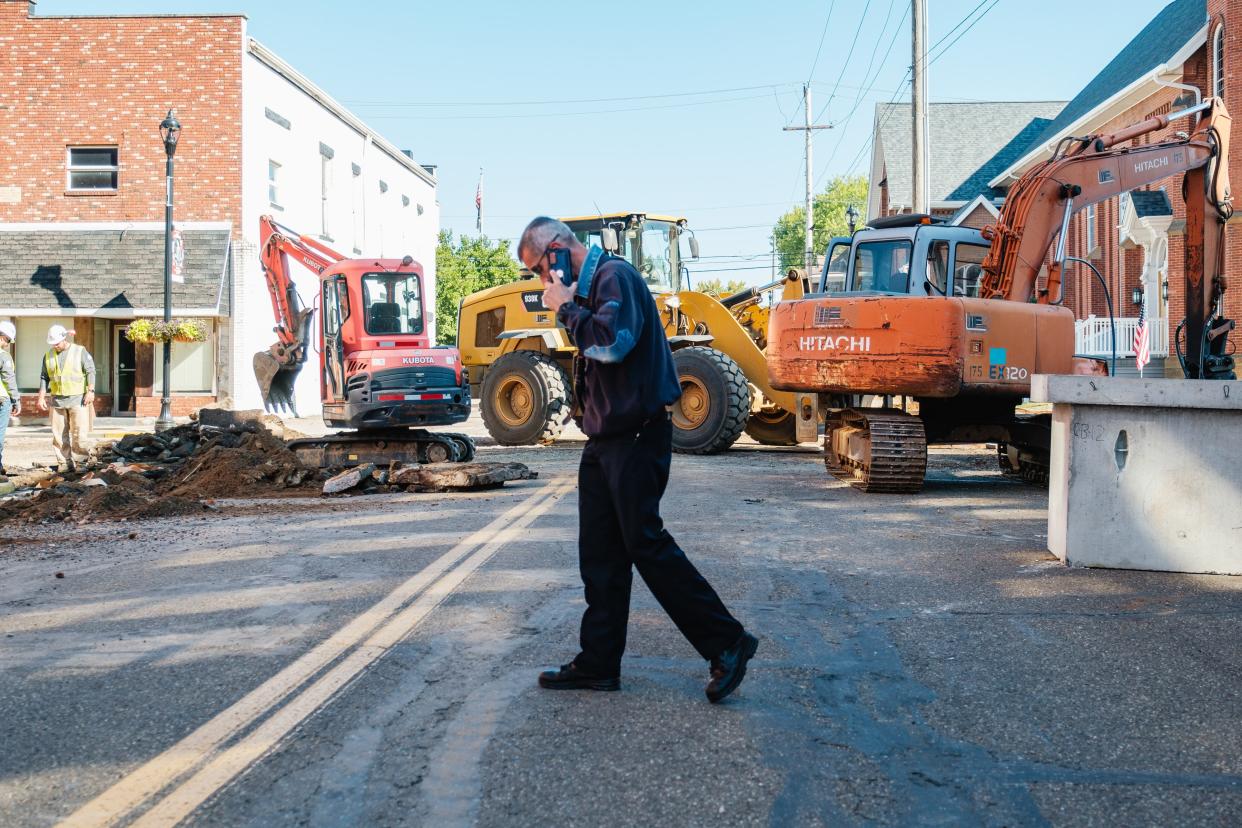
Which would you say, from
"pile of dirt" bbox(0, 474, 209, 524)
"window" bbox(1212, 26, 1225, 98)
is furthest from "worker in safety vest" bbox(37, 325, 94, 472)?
"window" bbox(1212, 26, 1225, 98)

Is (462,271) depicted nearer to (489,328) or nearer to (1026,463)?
(489,328)

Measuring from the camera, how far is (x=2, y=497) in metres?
13.3

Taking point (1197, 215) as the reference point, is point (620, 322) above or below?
below

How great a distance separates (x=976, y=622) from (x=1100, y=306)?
111 ft

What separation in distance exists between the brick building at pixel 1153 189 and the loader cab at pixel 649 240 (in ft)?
34.0

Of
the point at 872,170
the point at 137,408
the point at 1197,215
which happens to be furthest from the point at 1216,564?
the point at 872,170

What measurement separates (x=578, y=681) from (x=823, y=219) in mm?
110676

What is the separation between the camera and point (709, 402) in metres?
17.4

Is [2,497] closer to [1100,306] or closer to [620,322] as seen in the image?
[620,322]

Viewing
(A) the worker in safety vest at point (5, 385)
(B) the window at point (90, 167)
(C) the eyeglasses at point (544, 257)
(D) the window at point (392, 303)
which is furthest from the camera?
(B) the window at point (90, 167)

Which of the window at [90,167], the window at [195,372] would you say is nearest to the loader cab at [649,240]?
the window at [195,372]

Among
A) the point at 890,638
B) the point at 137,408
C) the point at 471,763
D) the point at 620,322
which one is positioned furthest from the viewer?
the point at 137,408

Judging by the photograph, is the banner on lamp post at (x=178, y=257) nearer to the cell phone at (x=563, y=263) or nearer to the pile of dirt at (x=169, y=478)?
the pile of dirt at (x=169, y=478)

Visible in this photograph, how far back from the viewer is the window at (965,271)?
14391 millimetres
